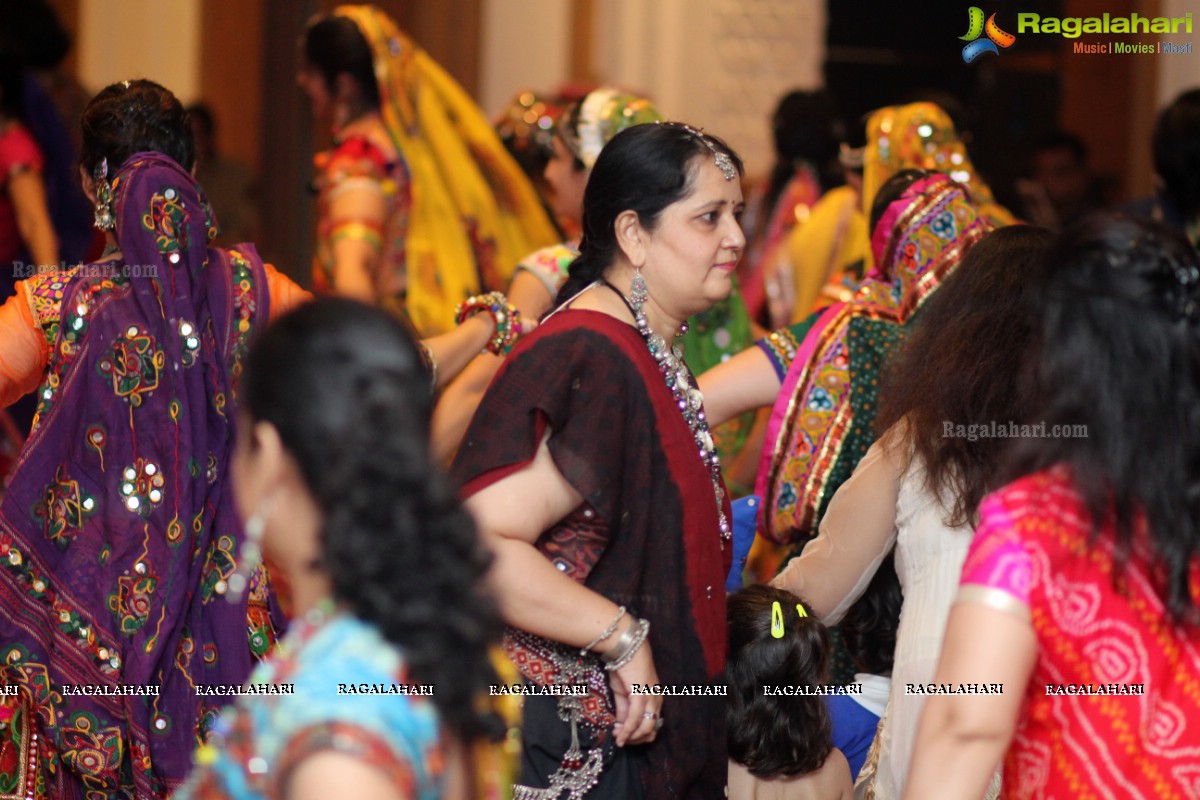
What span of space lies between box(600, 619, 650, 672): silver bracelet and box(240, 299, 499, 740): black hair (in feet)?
2.51

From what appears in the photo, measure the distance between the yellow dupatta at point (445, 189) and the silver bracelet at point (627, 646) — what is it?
2219 millimetres

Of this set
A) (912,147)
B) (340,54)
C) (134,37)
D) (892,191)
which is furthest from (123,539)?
(134,37)

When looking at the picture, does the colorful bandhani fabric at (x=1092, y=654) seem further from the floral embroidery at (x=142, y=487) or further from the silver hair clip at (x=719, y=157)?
the floral embroidery at (x=142, y=487)

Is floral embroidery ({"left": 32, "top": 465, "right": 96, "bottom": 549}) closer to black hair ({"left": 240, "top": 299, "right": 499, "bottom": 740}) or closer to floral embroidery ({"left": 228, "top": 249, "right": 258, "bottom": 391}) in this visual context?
floral embroidery ({"left": 228, "top": 249, "right": 258, "bottom": 391})

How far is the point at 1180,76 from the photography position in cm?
598

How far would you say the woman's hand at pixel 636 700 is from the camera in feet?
7.22

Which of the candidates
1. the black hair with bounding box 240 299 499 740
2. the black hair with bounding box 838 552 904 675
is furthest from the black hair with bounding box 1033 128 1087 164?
the black hair with bounding box 240 299 499 740

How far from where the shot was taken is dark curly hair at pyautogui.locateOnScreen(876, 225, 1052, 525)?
7.62 feet

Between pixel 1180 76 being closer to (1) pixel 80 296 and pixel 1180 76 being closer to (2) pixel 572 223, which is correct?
(2) pixel 572 223

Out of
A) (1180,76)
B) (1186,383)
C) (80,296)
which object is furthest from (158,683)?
(1180,76)

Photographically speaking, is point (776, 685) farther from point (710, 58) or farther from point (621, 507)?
point (710, 58)

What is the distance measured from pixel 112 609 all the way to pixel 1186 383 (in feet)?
5.54

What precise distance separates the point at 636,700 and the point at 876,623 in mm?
764

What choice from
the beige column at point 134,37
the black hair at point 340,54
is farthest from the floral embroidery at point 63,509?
the beige column at point 134,37
